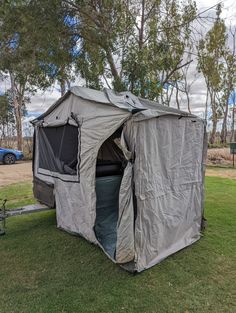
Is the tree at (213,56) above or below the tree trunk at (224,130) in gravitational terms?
above

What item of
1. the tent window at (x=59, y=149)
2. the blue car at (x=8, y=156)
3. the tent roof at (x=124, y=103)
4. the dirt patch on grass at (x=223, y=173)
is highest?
the tent roof at (x=124, y=103)

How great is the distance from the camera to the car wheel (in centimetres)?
1291

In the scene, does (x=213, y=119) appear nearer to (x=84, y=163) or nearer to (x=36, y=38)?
(x=36, y=38)

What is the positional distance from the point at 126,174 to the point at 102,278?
1103 millimetres

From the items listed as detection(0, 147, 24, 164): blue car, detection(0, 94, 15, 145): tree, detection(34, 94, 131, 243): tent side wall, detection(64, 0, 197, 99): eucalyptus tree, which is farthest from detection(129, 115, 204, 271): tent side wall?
detection(0, 94, 15, 145): tree

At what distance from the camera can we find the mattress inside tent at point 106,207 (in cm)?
355

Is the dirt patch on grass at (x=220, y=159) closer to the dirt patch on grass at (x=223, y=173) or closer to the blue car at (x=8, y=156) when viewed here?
the dirt patch on grass at (x=223, y=173)

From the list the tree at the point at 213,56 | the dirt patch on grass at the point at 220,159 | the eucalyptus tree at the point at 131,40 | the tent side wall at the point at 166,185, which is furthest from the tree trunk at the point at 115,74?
the tree at the point at 213,56

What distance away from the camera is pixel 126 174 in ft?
8.79

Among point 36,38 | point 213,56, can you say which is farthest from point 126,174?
point 213,56

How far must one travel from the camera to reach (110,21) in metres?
8.28

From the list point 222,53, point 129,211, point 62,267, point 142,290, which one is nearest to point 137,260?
point 142,290

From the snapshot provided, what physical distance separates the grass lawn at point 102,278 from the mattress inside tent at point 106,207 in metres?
0.27

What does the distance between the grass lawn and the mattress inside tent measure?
0.27 meters
